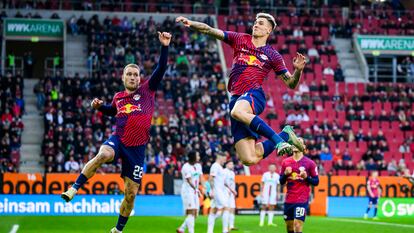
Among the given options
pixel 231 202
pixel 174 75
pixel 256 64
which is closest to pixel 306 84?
pixel 174 75

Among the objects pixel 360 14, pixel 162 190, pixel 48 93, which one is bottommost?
pixel 162 190

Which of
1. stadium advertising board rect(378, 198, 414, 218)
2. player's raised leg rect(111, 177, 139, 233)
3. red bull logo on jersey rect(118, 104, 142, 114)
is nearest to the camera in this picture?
player's raised leg rect(111, 177, 139, 233)

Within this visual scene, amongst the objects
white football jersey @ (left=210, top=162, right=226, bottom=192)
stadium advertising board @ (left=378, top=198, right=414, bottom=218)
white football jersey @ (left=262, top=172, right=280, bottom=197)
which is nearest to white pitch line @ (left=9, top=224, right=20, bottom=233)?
white football jersey @ (left=210, top=162, right=226, bottom=192)

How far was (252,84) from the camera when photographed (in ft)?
48.0

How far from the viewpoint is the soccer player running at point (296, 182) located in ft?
61.7

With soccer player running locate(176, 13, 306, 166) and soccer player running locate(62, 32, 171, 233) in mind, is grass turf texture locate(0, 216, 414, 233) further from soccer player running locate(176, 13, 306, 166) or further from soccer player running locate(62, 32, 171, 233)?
soccer player running locate(176, 13, 306, 166)

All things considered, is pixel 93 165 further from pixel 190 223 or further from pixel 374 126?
pixel 374 126

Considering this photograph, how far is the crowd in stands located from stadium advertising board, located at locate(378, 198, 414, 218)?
15.8 m

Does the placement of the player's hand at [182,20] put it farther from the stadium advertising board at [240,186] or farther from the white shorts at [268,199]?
the stadium advertising board at [240,186]

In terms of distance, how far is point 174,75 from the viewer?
46.2 m

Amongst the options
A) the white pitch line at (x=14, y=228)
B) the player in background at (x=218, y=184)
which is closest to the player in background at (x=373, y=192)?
the player in background at (x=218, y=184)

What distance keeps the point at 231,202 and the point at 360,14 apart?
31133mm

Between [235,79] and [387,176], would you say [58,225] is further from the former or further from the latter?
[387,176]

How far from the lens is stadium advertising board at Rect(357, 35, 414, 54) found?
173ft
